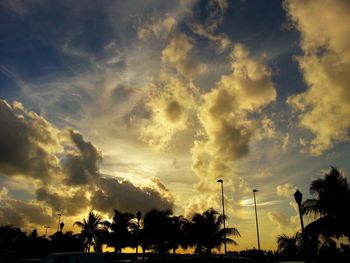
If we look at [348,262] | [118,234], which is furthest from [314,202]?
[118,234]

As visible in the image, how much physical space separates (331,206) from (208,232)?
22240 millimetres

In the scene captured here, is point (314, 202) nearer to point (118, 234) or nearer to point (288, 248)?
point (288, 248)

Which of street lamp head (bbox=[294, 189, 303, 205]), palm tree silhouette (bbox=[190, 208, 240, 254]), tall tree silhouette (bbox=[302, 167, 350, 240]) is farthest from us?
palm tree silhouette (bbox=[190, 208, 240, 254])

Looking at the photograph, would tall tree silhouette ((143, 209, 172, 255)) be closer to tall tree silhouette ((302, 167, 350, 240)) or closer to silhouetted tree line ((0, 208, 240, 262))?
silhouetted tree line ((0, 208, 240, 262))

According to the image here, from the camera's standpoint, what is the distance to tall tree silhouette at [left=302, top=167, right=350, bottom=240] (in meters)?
24.1

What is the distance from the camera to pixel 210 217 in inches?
1764

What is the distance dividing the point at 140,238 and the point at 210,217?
418 inches

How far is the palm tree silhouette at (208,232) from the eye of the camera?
144 feet

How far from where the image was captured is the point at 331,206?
2466 centimetres

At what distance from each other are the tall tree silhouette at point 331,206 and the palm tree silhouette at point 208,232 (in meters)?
19.2

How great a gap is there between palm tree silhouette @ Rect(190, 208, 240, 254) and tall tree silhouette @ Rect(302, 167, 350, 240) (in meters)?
19.2

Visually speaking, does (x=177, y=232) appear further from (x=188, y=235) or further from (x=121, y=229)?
(x=121, y=229)

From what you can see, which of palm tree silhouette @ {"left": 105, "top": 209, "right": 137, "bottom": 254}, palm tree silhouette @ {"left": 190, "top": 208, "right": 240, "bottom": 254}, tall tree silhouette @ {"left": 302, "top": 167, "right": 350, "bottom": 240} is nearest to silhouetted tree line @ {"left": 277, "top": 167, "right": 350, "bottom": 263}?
tall tree silhouette @ {"left": 302, "top": 167, "right": 350, "bottom": 240}

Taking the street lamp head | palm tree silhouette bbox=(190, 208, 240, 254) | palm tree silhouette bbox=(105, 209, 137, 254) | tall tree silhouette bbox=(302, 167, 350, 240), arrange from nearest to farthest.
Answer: the street lamp head → tall tree silhouette bbox=(302, 167, 350, 240) → palm tree silhouette bbox=(190, 208, 240, 254) → palm tree silhouette bbox=(105, 209, 137, 254)
